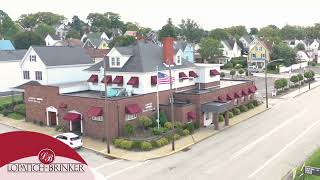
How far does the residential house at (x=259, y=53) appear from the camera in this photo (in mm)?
112125

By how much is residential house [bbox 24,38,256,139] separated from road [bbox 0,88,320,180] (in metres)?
3.98

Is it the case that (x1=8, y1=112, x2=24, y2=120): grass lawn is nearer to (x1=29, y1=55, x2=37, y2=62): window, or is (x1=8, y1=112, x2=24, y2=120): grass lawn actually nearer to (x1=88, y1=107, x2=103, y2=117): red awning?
(x1=29, y1=55, x2=37, y2=62): window

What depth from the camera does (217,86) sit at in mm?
54594

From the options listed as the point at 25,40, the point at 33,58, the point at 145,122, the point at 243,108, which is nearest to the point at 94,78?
the point at 33,58

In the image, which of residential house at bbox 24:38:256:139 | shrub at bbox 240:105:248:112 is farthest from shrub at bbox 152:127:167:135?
shrub at bbox 240:105:248:112

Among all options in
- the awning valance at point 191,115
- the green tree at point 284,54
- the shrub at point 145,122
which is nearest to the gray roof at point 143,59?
the shrub at point 145,122

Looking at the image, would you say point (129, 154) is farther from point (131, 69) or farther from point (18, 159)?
point (18, 159)

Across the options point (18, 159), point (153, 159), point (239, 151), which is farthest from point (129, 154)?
point (18, 159)

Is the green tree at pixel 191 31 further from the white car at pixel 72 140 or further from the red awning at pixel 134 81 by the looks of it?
the white car at pixel 72 140

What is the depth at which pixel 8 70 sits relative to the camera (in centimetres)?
6762

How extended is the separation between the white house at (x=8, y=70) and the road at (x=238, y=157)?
3548 cm

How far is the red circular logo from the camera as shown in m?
8.85

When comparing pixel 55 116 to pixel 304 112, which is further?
pixel 304 112

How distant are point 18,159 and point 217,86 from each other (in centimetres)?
4688
